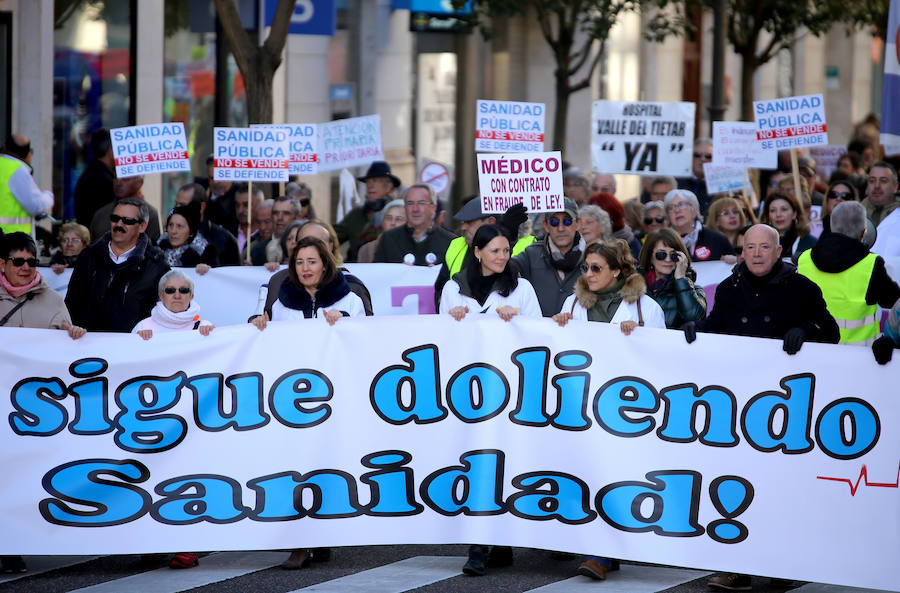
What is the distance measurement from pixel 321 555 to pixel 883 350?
2.83 metres

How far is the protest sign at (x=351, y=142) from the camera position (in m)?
14.6

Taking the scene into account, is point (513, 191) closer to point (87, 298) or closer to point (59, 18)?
point (87, 298)

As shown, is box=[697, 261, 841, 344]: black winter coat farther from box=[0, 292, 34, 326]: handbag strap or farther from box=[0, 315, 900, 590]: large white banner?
box=[0, 292, 34, 326]: handbag strap

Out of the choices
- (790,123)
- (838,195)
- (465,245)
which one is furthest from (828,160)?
(465,245)

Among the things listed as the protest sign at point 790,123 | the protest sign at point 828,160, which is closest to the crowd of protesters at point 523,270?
the protest sign at point 790,123

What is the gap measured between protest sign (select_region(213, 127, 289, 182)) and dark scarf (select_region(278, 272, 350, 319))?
403cm

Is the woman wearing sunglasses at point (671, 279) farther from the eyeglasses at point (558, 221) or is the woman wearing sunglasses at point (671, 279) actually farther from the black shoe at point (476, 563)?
the black shoe at point (476, 563)

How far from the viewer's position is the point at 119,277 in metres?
8.90

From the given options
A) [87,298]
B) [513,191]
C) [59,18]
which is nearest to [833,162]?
[59,18]

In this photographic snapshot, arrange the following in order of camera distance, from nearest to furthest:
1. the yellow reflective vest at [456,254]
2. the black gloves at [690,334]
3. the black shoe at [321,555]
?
the black gloves at [690,334] < the black shoe at [321,555] < the yellow reflective vest at [456,254]

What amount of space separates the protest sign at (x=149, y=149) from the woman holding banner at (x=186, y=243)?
0.97 m

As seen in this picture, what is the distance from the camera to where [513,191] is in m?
10.3

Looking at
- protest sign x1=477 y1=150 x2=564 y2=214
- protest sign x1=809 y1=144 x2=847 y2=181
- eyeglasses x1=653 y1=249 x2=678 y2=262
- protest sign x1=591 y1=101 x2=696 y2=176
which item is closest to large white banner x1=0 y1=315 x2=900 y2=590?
eyeglasses x1=653 y1=249 x2=678 y2=262

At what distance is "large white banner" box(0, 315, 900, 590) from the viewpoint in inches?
287
